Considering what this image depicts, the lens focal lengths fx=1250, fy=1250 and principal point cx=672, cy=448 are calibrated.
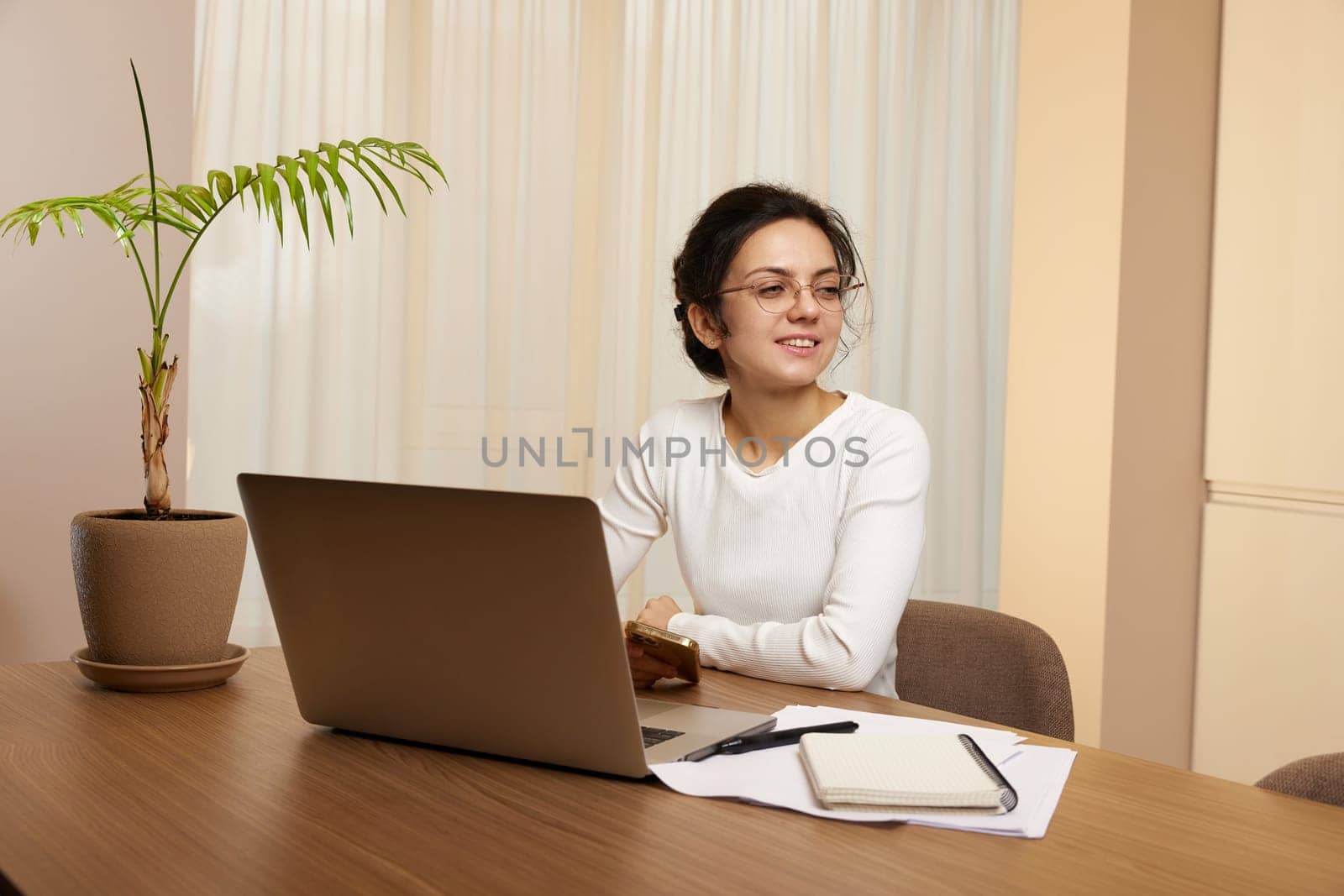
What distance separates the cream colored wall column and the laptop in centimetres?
224

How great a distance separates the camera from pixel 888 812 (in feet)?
Result: 2.96

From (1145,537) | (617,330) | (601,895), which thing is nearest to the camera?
(601,895)

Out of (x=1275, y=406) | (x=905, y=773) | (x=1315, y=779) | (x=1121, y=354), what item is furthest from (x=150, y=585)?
(x=1275, y=406)

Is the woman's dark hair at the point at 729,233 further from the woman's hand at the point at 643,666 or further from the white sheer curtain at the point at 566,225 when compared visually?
the white sheer curtain at the point at 566,225

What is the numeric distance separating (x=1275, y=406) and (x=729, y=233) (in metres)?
1.75

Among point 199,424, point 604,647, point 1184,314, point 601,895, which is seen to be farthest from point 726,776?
point 1184,314

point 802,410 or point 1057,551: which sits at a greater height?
point 802,410

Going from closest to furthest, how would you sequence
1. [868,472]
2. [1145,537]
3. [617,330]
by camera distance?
1. [868,472]
2. [1145,537]
3. [617,330]

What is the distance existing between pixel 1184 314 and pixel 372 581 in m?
2.68

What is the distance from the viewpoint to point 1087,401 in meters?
3.13

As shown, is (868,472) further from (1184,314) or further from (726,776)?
(1184,314)

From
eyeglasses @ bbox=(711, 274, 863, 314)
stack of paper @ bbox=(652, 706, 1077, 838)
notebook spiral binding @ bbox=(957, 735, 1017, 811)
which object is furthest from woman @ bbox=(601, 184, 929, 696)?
notebook spiral binding @ bbox=(957, 735, 1017, 811)

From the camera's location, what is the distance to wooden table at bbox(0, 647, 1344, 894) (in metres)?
0.77

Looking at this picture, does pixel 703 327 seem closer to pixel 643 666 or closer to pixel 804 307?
pixel 804 307
